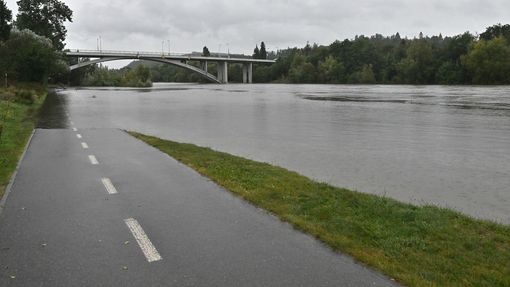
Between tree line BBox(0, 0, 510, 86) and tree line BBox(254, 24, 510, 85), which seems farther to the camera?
tree line BBox(254, 24, 510, 85)

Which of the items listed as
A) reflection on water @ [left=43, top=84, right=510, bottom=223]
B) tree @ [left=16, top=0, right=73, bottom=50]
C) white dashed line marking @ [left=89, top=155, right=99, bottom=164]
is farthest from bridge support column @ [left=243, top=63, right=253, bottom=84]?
white dashed line marking @ [left=89, top=155, right=99, bottom=164]

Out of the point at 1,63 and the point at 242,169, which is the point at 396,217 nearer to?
the point at 242,169

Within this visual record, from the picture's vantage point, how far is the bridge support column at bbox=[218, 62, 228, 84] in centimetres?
A: 16625

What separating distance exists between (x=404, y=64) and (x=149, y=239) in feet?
444

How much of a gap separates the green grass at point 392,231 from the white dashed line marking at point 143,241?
2308mm

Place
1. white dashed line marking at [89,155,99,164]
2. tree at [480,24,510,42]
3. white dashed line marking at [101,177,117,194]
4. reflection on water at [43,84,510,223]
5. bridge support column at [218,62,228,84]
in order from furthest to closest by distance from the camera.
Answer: bridge support column at [218,62,228,84], tree at [480,24,510,42], white dashed line marking at [89,155,99,164], reflection on water at [43,84,510,223], white dashed line marking at [101,177,117,194]

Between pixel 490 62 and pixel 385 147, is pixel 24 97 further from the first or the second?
pixel 490 62

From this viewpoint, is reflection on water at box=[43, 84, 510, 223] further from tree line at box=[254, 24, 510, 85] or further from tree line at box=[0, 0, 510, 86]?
tree line at box=[254, 24, 510, 85]

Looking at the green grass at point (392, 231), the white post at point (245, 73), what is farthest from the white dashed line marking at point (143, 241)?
the white post at point (245, 73)

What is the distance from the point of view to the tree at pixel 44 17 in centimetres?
9131

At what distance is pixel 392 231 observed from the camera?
25.4 ft

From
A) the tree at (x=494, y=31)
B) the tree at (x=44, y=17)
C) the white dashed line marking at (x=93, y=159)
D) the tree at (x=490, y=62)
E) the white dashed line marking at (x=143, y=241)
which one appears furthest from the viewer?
the tree at (x=494, y=31)

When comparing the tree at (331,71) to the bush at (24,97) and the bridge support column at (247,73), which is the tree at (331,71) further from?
the bush at (24,97)

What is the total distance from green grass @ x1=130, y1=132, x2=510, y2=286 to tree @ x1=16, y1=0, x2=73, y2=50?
303ft
